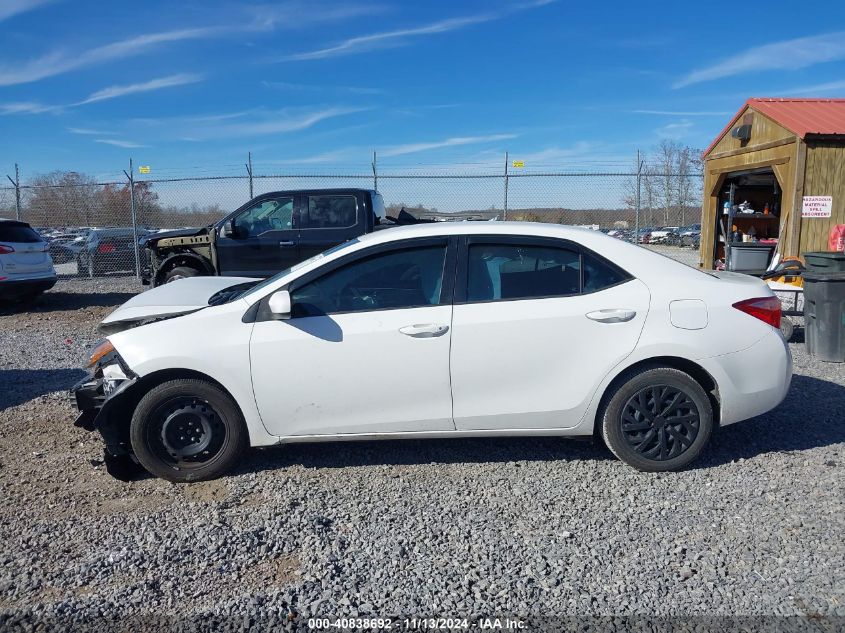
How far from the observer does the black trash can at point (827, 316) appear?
7.35 meters

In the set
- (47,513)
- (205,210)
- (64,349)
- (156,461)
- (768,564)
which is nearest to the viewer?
(768,564)

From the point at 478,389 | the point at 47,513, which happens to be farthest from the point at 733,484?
the point at 47,513

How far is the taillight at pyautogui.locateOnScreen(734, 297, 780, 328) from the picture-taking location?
14.1 feet

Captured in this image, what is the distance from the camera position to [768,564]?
10.7ft

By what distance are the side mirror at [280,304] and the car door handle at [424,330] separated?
0.70 metres

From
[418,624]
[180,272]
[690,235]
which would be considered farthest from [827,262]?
[690,235]

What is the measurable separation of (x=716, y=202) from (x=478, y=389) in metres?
12.7

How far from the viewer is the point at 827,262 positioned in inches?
297

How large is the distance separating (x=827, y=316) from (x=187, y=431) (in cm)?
678

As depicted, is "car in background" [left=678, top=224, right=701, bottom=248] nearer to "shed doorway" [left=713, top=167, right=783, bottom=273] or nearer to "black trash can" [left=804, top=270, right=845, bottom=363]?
"shed doorway" [left=713, top=167, right=783, bottom=273]

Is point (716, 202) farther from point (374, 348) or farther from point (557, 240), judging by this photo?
point (374, 348)

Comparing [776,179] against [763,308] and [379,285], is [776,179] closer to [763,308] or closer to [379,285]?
[763,308]

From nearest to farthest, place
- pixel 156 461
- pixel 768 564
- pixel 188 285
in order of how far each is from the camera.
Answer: pixel 768 564 → pixel 156 461 → pixel 188 285

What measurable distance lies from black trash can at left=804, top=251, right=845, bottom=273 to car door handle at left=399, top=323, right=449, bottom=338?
557 centimetres
